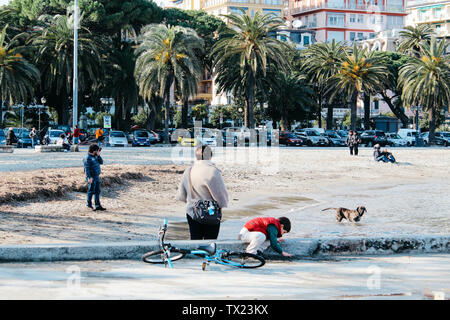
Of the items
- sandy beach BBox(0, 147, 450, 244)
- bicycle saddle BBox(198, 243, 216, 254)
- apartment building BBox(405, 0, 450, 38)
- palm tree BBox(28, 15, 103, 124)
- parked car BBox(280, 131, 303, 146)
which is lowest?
sandy beach BBox(0, 147, 450, 244)

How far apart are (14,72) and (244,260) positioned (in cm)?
4348

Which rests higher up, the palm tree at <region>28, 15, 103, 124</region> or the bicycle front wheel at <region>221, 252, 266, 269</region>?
the palm tree at <region>28, 15, 103, 124</region>

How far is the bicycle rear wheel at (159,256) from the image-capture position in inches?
321

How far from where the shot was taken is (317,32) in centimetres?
12019

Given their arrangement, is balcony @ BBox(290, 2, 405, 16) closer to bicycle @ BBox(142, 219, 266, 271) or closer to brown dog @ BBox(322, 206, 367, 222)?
brown dog @ BBox(322, 206, 367, 222)

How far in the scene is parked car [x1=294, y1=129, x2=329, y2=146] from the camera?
56875 millimetres

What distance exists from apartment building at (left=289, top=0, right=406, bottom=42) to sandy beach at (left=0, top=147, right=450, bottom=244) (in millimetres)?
91507

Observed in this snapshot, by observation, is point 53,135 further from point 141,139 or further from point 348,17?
point 348,17

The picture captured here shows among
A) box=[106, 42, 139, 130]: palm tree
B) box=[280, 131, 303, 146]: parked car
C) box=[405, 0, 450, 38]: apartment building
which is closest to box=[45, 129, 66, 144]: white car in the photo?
box=[106, 42, 139, 130]: palm tree

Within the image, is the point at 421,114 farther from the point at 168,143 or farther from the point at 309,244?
the point at 309,244

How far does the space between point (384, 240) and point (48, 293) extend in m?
5.16

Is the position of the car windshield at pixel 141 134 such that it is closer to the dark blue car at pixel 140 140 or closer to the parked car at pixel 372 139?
the dark blue car at pixel 140 140

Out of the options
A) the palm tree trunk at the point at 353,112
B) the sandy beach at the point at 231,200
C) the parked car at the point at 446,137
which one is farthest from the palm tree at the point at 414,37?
the sandy beach at the point at 231,200

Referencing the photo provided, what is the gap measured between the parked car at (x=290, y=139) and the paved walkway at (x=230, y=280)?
155 ft
